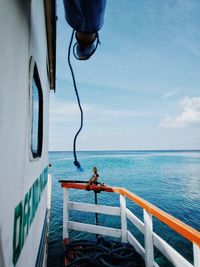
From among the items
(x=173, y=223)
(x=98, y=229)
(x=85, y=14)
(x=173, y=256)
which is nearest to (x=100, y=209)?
(x=98, y=229)

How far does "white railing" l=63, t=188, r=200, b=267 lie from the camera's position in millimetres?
2150

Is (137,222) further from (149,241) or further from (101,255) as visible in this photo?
(101,255)

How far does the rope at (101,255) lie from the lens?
113 inches

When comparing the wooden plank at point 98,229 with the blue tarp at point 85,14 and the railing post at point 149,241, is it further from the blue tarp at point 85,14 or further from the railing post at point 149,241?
the blue tarp at point 85,14

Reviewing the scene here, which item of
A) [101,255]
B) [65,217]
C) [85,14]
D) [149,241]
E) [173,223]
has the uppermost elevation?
[85,14]

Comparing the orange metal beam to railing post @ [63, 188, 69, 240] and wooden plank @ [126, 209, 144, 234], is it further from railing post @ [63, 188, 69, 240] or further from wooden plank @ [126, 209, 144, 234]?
railing post @ [63, 188, 69, 240]

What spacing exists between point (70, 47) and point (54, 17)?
104 centimetres

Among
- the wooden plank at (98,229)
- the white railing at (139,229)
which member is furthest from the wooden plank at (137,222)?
the wooden plank at (98,229)

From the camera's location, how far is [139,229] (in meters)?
3.11

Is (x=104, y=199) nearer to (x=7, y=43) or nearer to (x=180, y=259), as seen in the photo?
(x=180, y=259)

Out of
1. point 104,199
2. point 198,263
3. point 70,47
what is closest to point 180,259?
point 198,263

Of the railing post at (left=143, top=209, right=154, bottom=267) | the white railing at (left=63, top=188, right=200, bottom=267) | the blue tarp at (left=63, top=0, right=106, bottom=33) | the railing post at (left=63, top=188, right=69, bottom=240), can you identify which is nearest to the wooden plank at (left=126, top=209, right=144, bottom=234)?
the white railing at (left=63, top=188, right=200, bottom=267)

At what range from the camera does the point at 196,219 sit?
11.3 meters

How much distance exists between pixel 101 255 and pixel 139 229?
0.68 m
